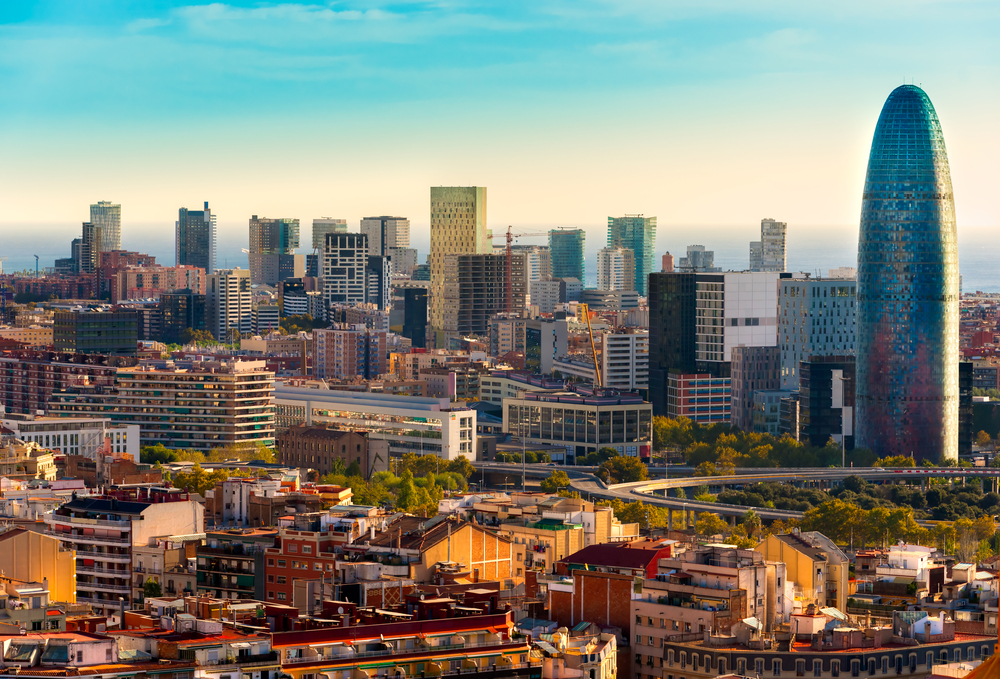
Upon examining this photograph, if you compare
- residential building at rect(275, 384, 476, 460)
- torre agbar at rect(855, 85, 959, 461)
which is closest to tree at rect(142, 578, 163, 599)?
residential building at rect(275, 384, 476, 460)

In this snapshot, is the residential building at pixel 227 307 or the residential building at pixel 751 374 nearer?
the residential building at pixel 751 374

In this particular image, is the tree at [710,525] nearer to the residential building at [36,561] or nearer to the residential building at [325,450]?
the residential building at [325,450]

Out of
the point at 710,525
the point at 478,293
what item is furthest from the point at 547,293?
the point at 710,525

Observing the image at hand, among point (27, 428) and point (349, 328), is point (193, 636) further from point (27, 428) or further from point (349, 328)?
point (349, 328)

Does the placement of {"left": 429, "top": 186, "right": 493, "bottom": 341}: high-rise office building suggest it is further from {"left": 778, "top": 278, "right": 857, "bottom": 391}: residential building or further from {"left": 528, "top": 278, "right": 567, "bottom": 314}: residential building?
{"left": 778, "top": 278, "right": 857, "bottom": 391}: residential building

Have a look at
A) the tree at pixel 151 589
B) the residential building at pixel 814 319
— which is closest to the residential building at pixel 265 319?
the residential building at pixel 814 319

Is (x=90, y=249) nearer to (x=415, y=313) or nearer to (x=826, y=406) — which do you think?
(x=415, y=313)
